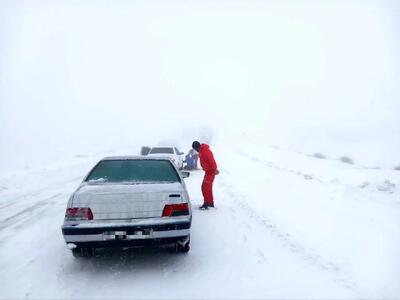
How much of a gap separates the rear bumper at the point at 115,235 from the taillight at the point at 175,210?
0.70 feet

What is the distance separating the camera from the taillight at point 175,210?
562 cm

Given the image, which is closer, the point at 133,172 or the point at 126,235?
the point at 126,235

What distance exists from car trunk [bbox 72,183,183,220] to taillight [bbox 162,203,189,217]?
6 centimetres

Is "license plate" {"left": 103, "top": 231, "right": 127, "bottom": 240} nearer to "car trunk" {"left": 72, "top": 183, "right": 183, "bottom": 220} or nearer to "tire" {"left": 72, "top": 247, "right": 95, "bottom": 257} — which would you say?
"car trunk" {"left": 72, "top": 183, "right": 183, "bottom": 220}

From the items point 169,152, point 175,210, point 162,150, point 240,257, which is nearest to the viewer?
point 175,210

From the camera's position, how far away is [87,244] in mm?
5402

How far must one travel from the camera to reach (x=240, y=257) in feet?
19.8


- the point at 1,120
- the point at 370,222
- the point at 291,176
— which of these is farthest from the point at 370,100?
the point at 370,222

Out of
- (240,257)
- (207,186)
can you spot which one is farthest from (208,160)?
(240,257)

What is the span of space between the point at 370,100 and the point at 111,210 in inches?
4827

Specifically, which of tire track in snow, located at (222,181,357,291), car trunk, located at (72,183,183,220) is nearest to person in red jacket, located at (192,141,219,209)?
tire track in snow, located at (222,181,357,291)

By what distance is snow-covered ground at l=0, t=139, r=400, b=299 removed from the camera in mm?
4832

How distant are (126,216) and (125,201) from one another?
0.68ft

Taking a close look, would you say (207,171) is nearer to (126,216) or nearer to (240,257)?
(240,257)
